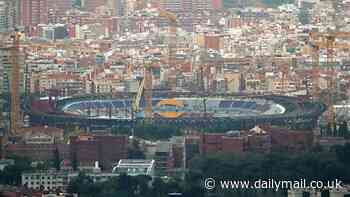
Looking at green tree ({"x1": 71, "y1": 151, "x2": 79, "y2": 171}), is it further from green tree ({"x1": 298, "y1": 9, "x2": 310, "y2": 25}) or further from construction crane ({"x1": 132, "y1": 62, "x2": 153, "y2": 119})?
green tree ({"x1": 298, "y1": 9, "x2": 310, "y2": 25})

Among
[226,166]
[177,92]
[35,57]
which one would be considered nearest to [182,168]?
[226,166]

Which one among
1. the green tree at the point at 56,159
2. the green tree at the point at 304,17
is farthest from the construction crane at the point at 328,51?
the green tree at the point at 56,159

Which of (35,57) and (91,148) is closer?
(91,148)

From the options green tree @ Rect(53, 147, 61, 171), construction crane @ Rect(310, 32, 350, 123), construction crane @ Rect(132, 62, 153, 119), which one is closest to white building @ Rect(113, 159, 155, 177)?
green tree @ Rect(53, 147, 61, 171)

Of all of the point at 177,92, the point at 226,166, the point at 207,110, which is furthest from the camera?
the point at 177,92

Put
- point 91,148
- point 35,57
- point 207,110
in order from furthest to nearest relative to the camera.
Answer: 1. point 35,57
2. point 207,110
3. point 91,148

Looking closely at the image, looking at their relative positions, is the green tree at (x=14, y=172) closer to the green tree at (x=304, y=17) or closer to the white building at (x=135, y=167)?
the white building at (x=135, y=167)

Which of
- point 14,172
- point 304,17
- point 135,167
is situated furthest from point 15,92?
point 304,17

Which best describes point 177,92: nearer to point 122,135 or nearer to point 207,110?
point 207,110
